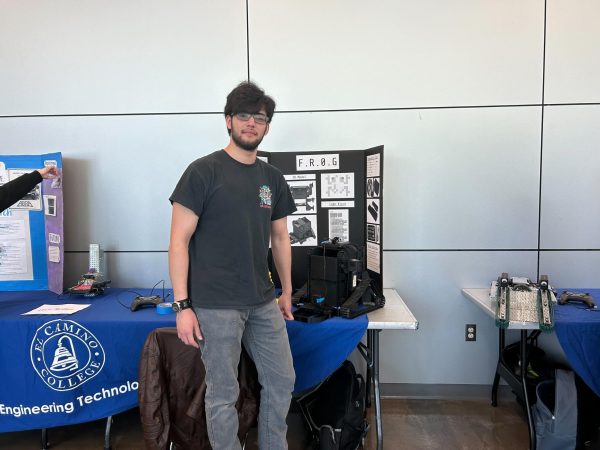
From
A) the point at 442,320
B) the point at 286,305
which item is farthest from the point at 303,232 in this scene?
the point at 442,320

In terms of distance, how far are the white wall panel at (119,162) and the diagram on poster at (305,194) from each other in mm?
594

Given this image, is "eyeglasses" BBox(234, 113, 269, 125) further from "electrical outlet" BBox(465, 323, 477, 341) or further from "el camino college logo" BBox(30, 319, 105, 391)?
"electrical outlet" BBox(465, 323, 477, 341)

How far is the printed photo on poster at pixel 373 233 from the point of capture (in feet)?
7.80

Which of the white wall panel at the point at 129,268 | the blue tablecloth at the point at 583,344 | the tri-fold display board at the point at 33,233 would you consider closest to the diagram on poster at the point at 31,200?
the tri-fold display board at the point at 33,233

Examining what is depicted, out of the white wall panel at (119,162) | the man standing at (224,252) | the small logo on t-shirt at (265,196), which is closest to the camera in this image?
the man standing at (224,252)

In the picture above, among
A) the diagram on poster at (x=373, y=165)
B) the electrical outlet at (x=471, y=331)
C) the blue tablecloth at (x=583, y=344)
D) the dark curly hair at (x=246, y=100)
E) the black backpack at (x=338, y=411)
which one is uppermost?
the dark curly hair at (x=246, y=100)

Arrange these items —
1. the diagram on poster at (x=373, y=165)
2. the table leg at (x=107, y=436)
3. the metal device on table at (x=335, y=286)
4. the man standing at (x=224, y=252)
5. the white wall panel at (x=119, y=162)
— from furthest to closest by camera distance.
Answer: the white wall panel at (x=119, y=162) → the diagram on poster at (x=373, y=165) → the table leg at (x=107, y=436) → the metal device on table at (x=335, y=286) → the man standing at (x=224, y=252)

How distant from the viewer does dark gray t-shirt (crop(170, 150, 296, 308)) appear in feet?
4.98

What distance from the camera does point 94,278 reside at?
2.54m

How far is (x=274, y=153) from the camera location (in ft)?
8.57

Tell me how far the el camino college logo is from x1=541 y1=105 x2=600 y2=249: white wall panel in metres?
2.88

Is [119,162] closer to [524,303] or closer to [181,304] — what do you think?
[181,304]

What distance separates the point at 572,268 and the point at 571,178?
2.02 ft

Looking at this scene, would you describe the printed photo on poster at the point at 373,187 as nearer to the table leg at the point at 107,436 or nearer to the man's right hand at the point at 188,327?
the man's right hand at the point at 188,327
